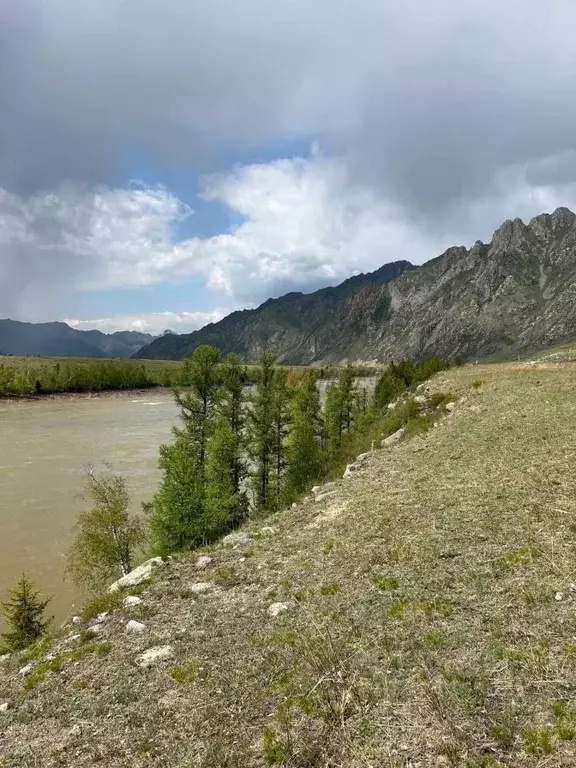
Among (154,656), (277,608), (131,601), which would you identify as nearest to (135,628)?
(154,656)

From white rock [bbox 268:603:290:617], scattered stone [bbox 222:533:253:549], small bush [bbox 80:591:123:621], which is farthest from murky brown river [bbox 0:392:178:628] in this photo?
white rock [bbox 268:603:290:617]

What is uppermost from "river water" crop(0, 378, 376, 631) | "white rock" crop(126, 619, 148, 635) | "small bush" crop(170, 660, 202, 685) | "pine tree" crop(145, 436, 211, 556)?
"small bush" crop(170, 660, 202, 685)

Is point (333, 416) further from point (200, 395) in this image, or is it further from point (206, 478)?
point (206, 478)

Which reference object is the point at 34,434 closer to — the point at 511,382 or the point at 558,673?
the point at 511,382

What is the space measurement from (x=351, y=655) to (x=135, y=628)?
6212 millimetres

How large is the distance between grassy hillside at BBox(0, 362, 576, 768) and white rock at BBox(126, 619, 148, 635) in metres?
0.17

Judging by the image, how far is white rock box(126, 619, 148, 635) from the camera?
12.6m

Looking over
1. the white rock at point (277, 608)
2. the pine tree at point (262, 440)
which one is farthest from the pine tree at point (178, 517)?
the white rock at point (277, 608)

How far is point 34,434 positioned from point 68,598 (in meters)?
62.6

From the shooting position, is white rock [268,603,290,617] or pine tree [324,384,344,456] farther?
pine tree [324,384,344,456]

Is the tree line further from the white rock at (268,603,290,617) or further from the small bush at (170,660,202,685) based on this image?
the white rock at (268,603,290,617)

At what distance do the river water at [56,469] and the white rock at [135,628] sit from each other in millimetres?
17262

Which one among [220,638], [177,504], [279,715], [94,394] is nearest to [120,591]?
[220,638]

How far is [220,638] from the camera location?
37.8 ft
